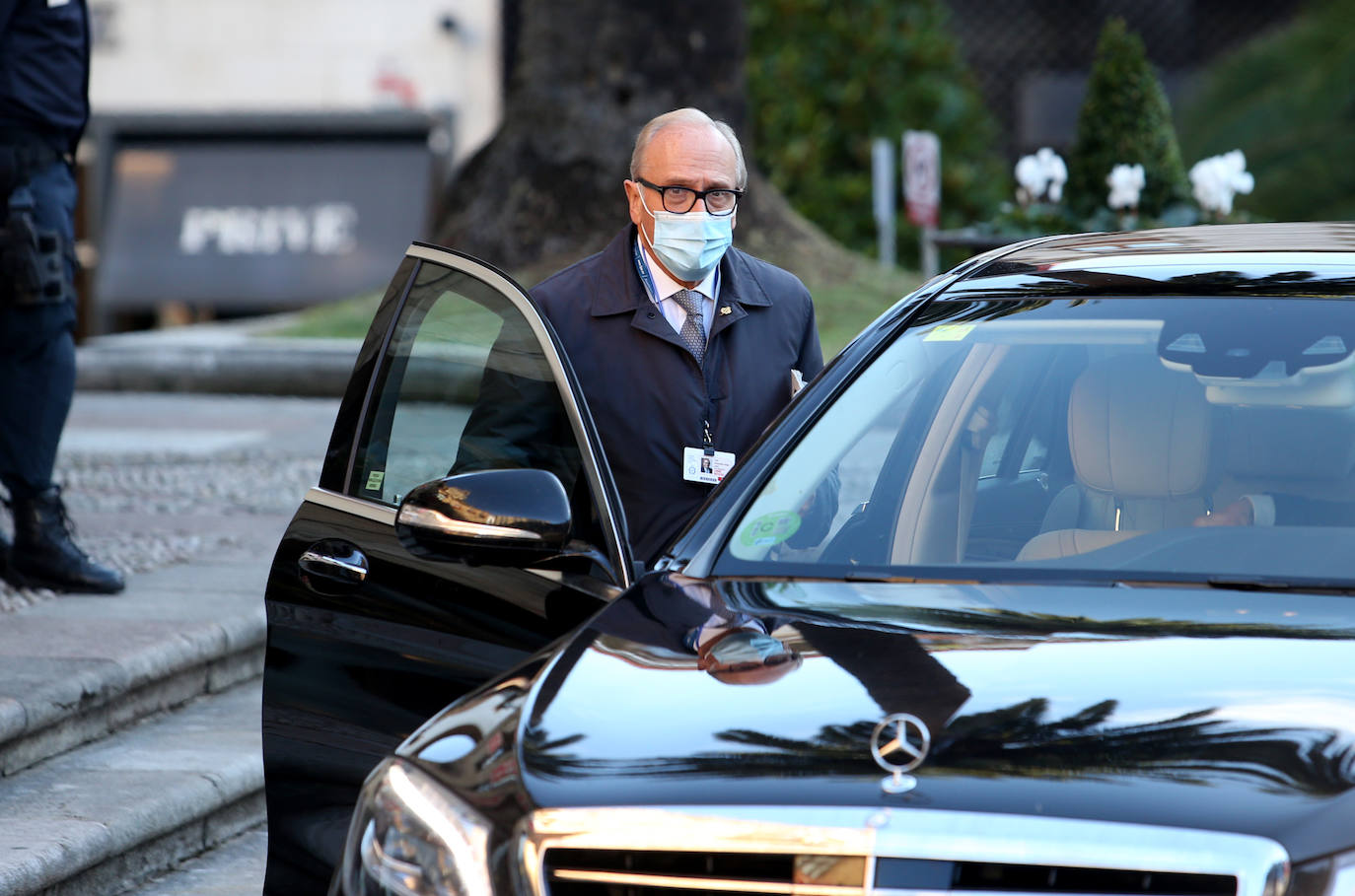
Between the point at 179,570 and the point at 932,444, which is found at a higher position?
the point at 932,444

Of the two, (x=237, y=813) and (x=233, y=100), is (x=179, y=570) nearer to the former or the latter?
(x=237, y=813)

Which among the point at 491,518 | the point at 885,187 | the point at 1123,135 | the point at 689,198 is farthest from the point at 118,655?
the point at 885,187

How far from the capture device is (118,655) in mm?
5152

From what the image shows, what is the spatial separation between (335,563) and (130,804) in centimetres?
138

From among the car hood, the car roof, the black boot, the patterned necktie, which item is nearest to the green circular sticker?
the car hood

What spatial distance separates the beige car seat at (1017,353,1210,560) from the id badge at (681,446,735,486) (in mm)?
698

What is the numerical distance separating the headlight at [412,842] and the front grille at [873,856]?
88mm

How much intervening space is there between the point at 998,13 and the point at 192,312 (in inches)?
341

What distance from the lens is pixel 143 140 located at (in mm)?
18953

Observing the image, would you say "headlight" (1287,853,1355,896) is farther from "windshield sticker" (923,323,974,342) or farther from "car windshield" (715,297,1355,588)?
"windshield sticker" (923,323,974,342)

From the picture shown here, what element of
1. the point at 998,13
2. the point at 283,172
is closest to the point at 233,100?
the point at 283,172

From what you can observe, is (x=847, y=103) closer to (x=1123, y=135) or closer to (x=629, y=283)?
(x=1123, y=135)

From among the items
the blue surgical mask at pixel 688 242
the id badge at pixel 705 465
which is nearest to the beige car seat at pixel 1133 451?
the id badge at pixel 705 465

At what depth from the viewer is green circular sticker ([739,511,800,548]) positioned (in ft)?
9.73
